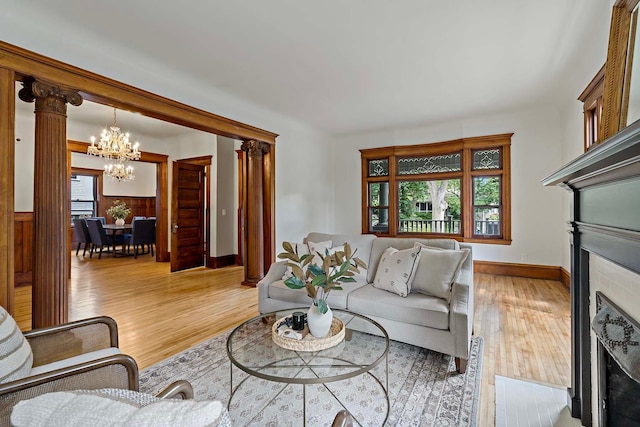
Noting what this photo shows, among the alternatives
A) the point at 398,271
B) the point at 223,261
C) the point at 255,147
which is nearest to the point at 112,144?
the point at 255,147

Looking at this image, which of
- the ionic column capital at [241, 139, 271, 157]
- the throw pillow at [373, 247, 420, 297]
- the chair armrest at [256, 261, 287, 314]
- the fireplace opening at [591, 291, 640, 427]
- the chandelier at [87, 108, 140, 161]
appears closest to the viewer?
the fireplace opening at [591, 291, 640, 427]

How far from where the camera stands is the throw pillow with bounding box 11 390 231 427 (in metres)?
0.53

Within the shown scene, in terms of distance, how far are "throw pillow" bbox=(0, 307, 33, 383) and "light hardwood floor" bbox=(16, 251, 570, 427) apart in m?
1.19

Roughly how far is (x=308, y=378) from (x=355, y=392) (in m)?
0.70

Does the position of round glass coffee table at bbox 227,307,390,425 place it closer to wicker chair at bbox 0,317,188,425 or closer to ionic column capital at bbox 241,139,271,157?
wicker chair at bbox 0,317,188,425

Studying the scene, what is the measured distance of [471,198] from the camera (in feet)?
18.0

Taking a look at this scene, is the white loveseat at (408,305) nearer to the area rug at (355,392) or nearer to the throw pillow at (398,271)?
the throw pillow at (398,271)

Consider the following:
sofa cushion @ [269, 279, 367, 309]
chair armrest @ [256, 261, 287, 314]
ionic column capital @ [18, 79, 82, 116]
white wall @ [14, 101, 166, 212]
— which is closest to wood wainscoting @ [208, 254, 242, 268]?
white wall @ [14, 101, 166, 212]

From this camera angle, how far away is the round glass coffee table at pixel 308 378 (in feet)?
5.22

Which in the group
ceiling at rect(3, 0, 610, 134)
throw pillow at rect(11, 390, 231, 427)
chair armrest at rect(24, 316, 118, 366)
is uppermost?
ceiling at rect(3, 0, 610, 134)

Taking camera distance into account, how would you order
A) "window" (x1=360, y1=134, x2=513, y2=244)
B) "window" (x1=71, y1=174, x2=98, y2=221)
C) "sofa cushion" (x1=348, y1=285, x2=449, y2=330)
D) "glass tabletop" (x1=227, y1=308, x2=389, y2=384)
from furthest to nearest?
"window" (x1=71, y1=174, x2=98, y2=221), "window" (x1=360, y1=134, x2=513, y2=244), "sofa cushion" (x1=348, y1=285, x2=449, y2=330), "glass tabletop" (x1=227, y1=308, x2=389, y2=384)

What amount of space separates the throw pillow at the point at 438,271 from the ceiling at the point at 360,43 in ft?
6.36

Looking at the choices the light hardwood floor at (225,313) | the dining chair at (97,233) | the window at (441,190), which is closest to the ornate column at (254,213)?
the light hardwood floor at (225,313)

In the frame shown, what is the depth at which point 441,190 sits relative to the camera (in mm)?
5867
